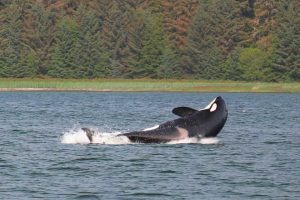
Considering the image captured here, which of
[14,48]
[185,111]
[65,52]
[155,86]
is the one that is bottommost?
[155,86]

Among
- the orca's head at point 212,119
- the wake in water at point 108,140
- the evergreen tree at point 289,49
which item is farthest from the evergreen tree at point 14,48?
the orca's head at point 212,119

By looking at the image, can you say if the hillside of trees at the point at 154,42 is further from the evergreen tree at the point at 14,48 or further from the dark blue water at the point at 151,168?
the dark blue water at the point at 151,168

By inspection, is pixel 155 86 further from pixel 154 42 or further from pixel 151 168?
pixel 151 168

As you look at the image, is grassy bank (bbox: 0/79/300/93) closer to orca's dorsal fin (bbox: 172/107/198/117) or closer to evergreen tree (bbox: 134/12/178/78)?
evergreen tree (bbox: 134/12/178/78)

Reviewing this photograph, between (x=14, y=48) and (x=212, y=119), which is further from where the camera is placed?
(x=14, y=48)

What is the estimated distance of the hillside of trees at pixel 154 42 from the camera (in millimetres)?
144750

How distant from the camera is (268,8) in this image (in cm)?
15838

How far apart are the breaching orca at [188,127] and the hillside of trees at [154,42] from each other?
336 feet

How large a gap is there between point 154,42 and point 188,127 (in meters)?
109

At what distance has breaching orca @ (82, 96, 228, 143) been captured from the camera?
39594 millimetres

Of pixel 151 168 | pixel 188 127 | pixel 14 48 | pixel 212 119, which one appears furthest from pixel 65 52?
pixel 151 168

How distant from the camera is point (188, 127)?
39.5 meters

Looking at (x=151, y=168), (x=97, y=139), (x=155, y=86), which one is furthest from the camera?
(x=155, y=86)

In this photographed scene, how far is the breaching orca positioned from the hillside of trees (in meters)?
102
